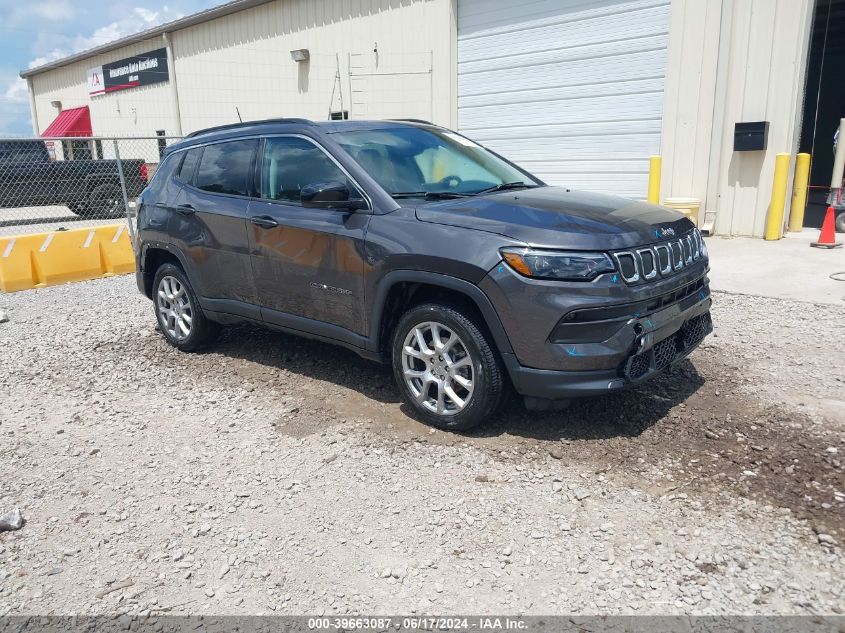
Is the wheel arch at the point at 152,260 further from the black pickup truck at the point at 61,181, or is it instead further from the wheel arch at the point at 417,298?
the black pickup truck at the point at 61,181

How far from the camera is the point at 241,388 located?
199 inches

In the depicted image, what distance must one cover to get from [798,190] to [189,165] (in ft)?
28.3

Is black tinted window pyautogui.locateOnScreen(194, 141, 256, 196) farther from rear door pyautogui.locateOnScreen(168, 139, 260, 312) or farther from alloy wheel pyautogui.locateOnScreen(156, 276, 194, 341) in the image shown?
alloy wheel pyautogui.locateOnScreen(156, 276, 194, 341)

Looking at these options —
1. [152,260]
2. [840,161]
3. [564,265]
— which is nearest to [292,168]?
[152,260]

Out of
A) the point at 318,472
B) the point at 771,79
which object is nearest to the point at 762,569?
the point at 318,472

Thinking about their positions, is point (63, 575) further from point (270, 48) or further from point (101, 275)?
point (270, 48)

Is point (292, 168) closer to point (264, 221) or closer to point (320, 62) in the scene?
point (264, 221)

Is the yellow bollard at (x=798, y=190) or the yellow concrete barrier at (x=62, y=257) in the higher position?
the yellow bollard at (x=798, y=190)

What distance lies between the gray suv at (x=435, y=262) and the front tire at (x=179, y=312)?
0.19ft

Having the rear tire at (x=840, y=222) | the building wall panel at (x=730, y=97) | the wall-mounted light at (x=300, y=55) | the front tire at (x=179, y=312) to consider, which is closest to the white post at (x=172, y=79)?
the wall-mounted light at (x=300, y=55)

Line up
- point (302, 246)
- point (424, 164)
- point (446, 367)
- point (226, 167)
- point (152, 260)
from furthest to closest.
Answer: point (152, 260)
point (226, 167)
point (424, 164)
point (302, 246)
point (446, 367)

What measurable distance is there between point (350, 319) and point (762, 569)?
269 centimetres

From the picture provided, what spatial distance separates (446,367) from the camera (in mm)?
4004

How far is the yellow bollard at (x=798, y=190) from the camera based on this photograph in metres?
9.79
